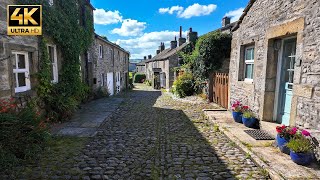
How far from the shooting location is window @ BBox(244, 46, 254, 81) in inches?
307

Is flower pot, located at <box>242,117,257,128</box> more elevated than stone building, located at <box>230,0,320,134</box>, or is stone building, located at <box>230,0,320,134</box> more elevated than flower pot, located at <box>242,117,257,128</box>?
stone building, located at <box>230,0,320,134</box>

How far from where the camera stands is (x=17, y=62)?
680 cm

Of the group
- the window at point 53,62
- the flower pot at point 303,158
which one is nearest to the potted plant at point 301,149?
the flower pot at point 303,158

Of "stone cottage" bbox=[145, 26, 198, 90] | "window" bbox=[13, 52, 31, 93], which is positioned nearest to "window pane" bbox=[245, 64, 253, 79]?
"window" bbox=[13, 52, 31, 93]

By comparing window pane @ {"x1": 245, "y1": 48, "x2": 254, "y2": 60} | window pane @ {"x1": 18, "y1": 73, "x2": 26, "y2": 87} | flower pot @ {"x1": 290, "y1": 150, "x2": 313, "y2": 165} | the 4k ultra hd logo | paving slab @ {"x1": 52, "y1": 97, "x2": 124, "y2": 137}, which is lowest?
paving slab @ {"x1": 52, "y1": 97, "x2": 124, "y2": 137}

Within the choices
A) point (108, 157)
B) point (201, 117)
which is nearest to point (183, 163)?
point (108, 157)

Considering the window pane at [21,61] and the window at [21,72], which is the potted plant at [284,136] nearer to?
the window at [21,72]

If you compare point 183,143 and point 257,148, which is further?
point 183,143

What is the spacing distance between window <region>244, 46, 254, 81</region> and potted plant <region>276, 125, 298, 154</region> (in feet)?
11.4

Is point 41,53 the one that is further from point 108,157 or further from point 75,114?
point 108,157

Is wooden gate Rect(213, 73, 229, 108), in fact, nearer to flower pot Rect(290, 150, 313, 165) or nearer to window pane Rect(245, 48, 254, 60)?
window pane Rect(245, 48, 254, 60)

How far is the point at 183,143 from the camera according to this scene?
231 inches

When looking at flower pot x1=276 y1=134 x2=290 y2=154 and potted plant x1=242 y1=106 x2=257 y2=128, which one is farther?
potted plant x1=242 y1=106 x2=257 y2=128

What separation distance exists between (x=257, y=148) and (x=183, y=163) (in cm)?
189
